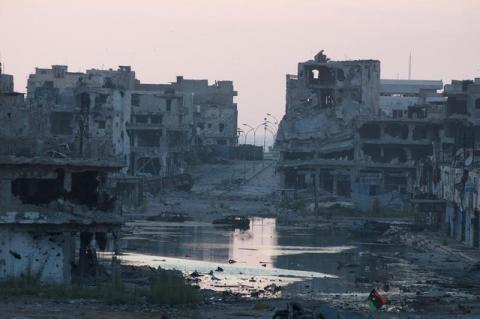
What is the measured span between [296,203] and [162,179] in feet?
34.7

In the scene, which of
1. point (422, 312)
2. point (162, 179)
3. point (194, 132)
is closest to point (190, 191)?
point (162, 179)

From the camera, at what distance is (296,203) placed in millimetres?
85750

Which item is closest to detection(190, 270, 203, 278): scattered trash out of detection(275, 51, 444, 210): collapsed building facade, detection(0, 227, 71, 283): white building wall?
detection(0, 227, 71, 283): white building wall

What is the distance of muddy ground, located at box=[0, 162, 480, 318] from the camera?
114 ft

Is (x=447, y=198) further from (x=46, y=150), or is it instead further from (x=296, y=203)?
(x=46, y=150)

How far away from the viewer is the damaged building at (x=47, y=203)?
38844 mm

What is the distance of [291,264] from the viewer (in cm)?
5000

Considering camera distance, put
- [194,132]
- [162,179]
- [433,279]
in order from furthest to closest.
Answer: [194,132] < [162,179] < [433,279]

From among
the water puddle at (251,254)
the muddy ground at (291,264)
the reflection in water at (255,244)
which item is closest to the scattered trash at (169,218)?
the muddy ground at (291,264)

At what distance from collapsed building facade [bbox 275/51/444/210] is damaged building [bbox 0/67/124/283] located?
145 ft

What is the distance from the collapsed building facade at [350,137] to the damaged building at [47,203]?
4407 cm

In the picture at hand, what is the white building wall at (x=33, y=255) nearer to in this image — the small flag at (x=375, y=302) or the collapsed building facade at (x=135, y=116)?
the small flag at (x=375, y=302)

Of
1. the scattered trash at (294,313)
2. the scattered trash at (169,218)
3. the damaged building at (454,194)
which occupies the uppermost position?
the damaged building at (454,194)

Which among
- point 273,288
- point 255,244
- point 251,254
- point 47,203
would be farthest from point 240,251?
point 47,203
